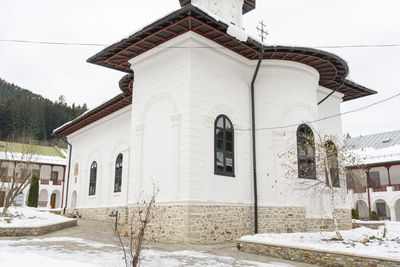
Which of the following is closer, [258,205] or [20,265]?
[20,265]

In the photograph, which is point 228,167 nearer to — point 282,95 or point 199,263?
point 282,95

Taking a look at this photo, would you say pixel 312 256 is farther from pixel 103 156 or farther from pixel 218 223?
pixel 103 156

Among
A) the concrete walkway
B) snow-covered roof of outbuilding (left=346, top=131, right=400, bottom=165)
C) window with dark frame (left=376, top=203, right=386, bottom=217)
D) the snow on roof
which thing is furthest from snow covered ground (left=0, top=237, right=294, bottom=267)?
window with dark frame (left=376, top=203, right=386, bottom=217)

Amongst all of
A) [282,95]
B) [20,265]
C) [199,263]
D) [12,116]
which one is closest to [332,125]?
[282,95]

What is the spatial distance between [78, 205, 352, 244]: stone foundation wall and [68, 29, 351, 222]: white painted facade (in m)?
0.22

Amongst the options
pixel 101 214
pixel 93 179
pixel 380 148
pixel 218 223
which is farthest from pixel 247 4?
pixel 380 148

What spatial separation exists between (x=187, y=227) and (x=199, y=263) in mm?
2614

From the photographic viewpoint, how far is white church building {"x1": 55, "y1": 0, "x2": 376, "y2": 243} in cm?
1004

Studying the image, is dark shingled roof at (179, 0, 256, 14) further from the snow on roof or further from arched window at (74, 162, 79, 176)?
the snow on roof

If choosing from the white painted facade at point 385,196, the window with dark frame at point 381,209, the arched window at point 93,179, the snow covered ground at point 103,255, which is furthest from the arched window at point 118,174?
the window with dark frame at point 381,209

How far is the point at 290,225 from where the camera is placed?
36.7 ft

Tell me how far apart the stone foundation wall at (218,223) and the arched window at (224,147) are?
3.79ft

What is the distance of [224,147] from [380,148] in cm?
2130

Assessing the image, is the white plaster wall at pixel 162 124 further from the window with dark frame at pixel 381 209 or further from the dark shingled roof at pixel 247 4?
the window with dark frame at pixel 381 209
